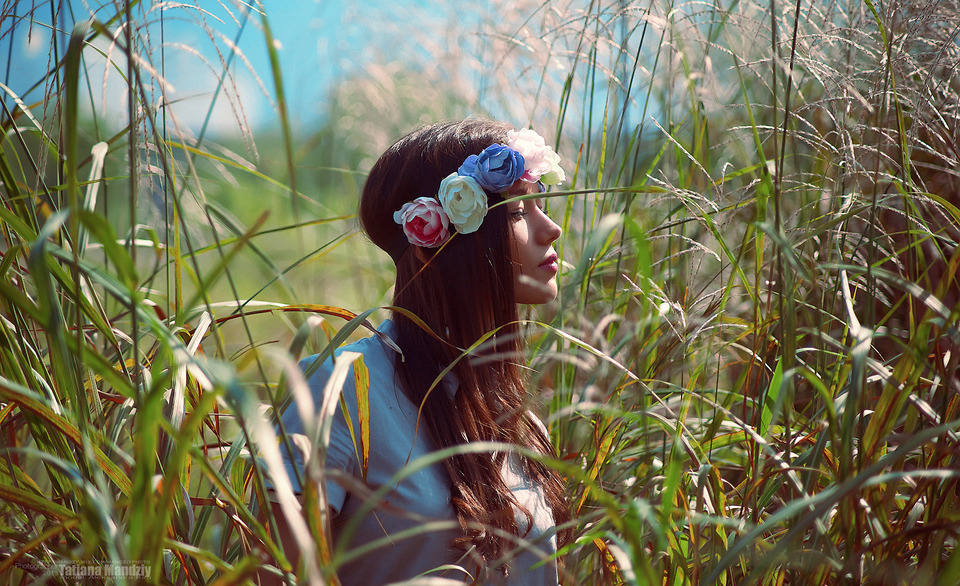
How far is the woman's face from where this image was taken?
3.71ft

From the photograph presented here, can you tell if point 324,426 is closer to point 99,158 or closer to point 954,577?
point 954,577

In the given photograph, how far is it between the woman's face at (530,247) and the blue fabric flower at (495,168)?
0.16ft

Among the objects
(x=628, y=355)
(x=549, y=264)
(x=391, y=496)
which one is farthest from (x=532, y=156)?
(x=391, y=496)

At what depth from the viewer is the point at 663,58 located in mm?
1594

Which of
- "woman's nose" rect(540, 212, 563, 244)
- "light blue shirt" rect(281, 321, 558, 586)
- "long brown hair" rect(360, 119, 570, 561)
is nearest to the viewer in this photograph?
"light blue shirt" rect(281, 321, 558, 586)

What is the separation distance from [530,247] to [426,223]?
193mm

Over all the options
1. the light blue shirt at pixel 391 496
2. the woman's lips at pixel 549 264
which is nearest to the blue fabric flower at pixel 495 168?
the woman's lips at pixel 549 264

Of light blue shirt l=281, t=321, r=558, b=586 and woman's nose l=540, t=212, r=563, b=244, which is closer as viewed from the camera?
light blue shirt l=281, t=321, r=558, b=586

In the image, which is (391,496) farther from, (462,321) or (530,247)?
(530,247)

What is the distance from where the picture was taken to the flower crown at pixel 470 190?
3.47ft

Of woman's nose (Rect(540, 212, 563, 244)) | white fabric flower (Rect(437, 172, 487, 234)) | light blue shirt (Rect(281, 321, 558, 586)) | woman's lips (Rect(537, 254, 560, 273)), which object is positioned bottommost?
light blue shirt (Rect(281, 321, 558, 586))

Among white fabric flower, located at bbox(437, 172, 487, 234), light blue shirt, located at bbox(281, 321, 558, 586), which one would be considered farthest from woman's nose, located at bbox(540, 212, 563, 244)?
light blue shirt, located at bbox(281, 321, 558, 586)

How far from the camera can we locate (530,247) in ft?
3.76

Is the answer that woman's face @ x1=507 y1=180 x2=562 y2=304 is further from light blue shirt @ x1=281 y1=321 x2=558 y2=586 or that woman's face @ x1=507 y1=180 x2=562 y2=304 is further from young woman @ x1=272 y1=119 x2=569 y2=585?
light blue shirt @ x1=281 y1=321 x2=558 y2=586
